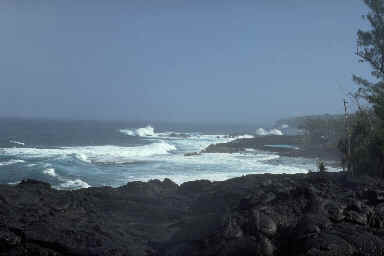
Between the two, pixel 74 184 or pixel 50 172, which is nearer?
pixel 74 184

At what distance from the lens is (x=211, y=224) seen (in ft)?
35.2

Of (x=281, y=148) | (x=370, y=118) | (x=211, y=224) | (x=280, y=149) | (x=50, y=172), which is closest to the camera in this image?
(x=211, y=224)

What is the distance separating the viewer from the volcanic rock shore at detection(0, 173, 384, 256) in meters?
8.79

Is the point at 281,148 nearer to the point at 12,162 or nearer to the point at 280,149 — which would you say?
the point at 280,149

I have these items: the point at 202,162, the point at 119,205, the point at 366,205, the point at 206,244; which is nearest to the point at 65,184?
the point at 119,205

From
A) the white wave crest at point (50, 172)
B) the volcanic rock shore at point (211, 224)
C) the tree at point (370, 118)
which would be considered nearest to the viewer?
the volcanic rock shore at point (211, 224)

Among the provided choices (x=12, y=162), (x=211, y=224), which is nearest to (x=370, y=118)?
(x=211, y=224)

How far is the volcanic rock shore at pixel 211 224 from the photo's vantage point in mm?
8789

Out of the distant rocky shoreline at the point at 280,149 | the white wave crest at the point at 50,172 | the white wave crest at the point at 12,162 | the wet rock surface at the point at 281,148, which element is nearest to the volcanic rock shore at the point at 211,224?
the white wave crest at the point at 50,172

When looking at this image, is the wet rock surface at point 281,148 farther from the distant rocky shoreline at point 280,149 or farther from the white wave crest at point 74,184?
the white wave crest at point 74,184

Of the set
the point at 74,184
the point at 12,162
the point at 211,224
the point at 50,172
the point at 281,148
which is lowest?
the point at 74,184

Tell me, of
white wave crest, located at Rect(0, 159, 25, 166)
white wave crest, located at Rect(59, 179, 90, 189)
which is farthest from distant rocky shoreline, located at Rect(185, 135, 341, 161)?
white wave crest, located at Rect(59, 179, 90, 189)

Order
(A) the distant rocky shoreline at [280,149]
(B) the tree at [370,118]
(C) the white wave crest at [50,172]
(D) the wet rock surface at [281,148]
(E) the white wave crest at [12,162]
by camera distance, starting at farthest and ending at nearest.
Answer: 1. (D) the wet rock surface at [281,148]
2. (A) the distant rocky shoreline at [280,149]
3. (E) the white wave crest at [12,162]
4. (C) the white wave crest at [50,172]
5. (B) the tree at [370,118]

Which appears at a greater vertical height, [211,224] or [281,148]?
Answer: [281,148]
